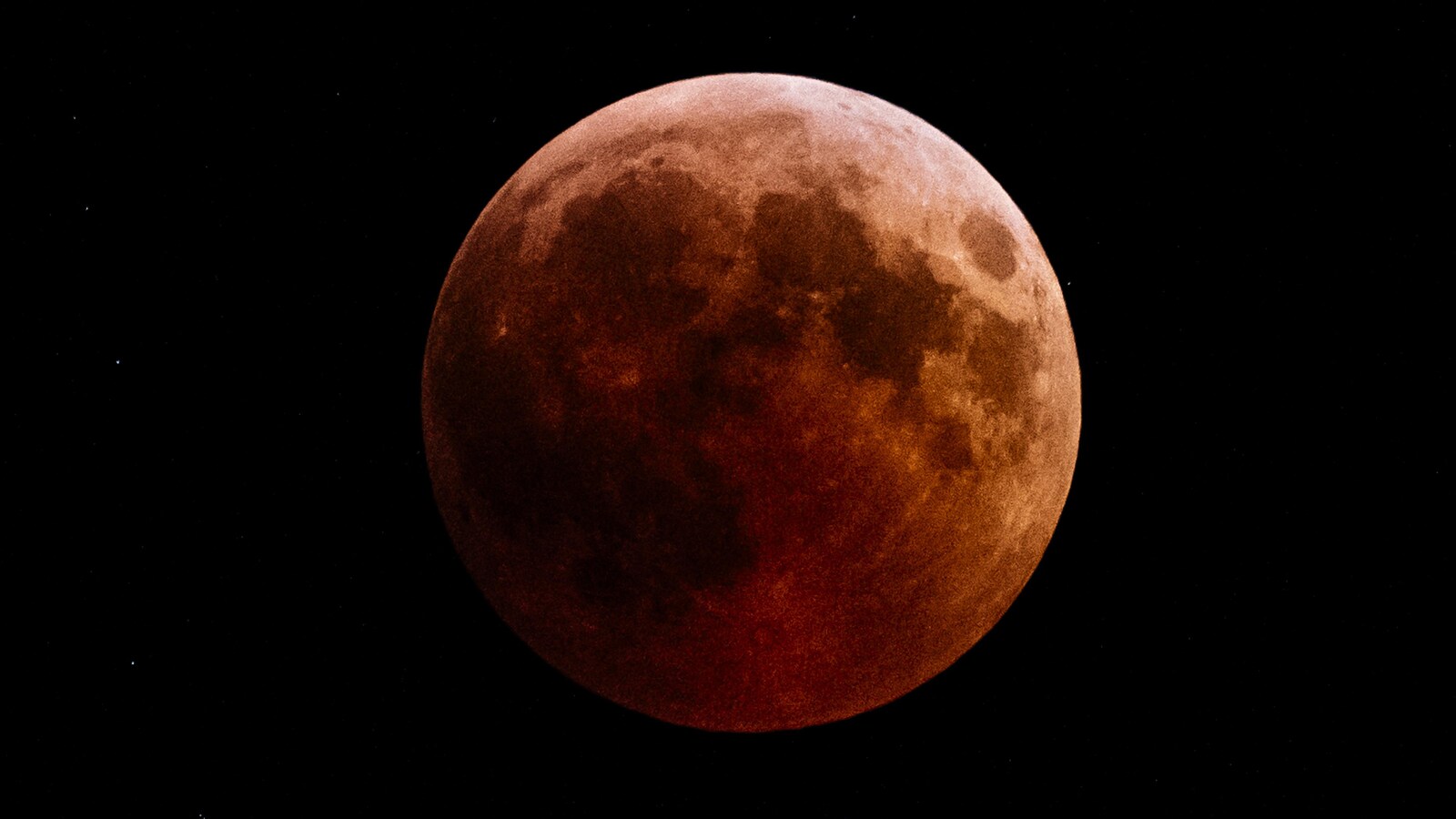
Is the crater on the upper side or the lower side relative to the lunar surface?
upper

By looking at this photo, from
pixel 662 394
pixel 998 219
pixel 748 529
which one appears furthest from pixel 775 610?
pixel 998 219

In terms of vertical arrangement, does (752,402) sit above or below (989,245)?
below

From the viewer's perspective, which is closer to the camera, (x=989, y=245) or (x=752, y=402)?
(x=752, y=402)

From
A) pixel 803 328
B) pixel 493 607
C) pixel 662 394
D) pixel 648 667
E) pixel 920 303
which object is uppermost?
pixel 920 303

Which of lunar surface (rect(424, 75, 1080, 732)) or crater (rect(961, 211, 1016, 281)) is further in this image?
crater (rect(961, 211, 1016, 281))

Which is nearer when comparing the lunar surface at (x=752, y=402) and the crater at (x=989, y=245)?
the lunar surface at (x=752, y=402)

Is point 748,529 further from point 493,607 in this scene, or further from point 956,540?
point 493,607

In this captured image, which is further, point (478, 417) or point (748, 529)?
point (478, 417)

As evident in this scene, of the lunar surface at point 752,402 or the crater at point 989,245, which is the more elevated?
the crater at point 989,245
